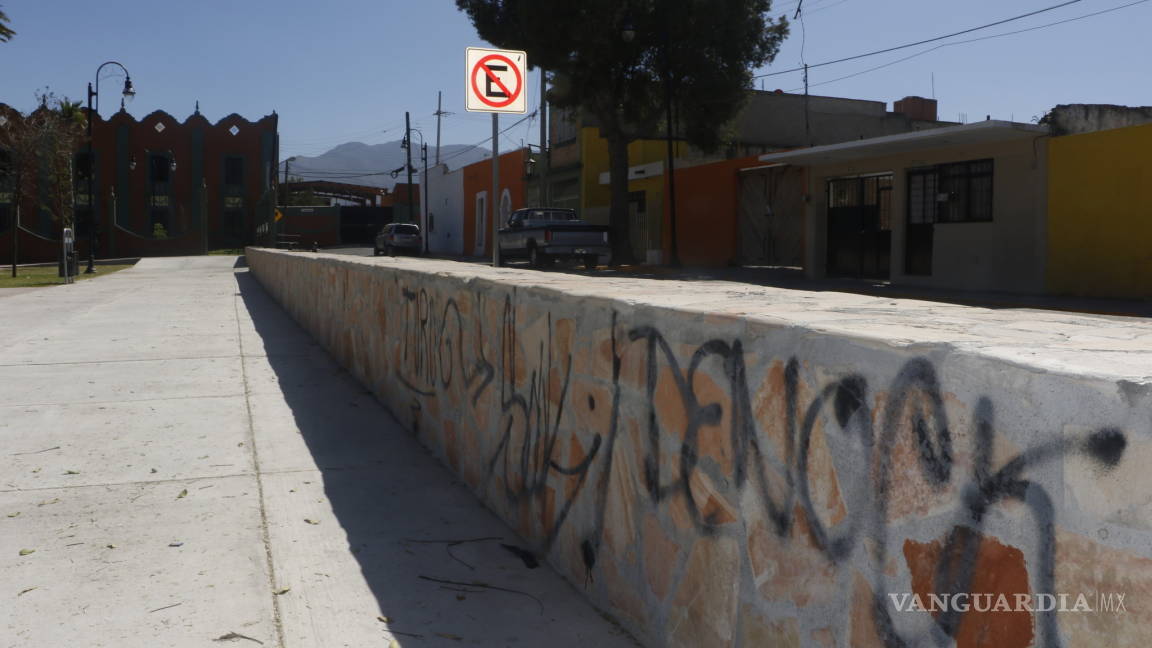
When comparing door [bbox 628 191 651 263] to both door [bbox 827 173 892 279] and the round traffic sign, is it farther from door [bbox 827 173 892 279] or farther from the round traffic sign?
the round traffic sign

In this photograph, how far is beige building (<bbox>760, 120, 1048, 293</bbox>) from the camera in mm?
18156

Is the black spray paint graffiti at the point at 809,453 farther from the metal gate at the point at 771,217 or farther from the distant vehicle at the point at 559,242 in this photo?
the distant vehicle at the point at 559,242

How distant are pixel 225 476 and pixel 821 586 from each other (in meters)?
4.11

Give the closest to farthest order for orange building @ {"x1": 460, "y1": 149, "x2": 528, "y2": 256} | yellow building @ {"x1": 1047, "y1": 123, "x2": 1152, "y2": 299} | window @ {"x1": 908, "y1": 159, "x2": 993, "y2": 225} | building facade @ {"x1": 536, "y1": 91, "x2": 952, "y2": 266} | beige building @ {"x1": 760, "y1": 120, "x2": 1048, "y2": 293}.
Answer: yellow building @ {"x1": 1047, "y1": 123, "x2": 1152, "y2": 299} < beige building @ {"x1": 760, "y1": 120, "x2": 1048, "y2": 293} < window @ {"x1": 908, "y1": 159, "x2": 993, "y2": 225} < building facade @ {"x1": 536, "y1": 91, "x2": 952, "y2": 266} < orange building @ {"x1": 460, "y1": 149, "x2": 528, "y2": 256}

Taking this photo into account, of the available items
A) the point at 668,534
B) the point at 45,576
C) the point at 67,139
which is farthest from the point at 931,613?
the point at 67,139

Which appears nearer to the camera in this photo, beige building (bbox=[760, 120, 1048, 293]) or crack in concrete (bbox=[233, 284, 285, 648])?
crack in concrete (bbox=[233, 284, 285, 648])

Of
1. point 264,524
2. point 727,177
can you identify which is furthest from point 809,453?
point 727,177

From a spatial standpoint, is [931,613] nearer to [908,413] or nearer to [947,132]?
[908,413]

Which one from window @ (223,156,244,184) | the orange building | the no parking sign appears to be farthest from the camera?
window @ (223,156,244,184)

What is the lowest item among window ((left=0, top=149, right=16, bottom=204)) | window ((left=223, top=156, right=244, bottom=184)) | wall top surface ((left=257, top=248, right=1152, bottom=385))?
wall top surface ((left=257, top=248, right=1152, bottom=385))

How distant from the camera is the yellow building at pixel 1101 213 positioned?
16.1m

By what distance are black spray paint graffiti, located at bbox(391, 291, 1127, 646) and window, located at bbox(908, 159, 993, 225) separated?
1721 centimetres

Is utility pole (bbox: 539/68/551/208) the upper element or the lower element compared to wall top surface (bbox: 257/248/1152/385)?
upper

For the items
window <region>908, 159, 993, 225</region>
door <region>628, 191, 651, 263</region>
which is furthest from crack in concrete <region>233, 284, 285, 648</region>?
door <region>628, 191, 651, 263</region>
